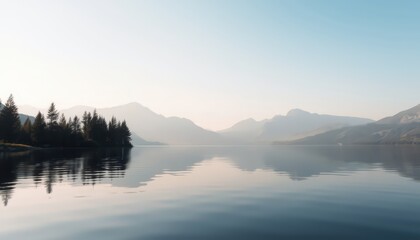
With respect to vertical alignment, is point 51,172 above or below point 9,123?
below

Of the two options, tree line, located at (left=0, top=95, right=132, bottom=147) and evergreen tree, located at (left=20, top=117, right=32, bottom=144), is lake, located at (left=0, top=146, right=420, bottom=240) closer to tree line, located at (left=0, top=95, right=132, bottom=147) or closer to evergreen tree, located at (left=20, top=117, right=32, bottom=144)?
tree line, located at (left=0, top=95, right=132, bottom=147)

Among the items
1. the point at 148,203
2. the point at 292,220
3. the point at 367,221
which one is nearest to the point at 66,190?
the point at 148,203

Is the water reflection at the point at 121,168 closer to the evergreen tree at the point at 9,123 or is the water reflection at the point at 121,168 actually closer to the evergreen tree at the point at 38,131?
the evergreen tree at the point at 9,123

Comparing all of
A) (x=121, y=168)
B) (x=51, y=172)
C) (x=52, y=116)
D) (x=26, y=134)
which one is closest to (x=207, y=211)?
(x=51, y=172)

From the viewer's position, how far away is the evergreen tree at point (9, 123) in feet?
459

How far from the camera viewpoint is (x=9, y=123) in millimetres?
141500

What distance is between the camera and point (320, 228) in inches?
685

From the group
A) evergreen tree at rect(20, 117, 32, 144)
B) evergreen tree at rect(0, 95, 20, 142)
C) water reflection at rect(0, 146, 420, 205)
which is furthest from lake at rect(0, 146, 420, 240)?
evergreen tree at rect(20, 117, 32, 144)

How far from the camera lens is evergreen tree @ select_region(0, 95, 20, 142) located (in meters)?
140

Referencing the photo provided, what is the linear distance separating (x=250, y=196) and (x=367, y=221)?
11758 millimetres

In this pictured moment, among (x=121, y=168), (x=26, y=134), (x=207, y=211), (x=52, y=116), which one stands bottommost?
(x=207, y=211)

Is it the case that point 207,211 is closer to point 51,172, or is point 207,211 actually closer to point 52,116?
point 51,172

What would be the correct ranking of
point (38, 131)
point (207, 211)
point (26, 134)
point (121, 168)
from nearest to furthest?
point (207, 211) < point (121, 168) < point (26, 134) < point (38, 131)

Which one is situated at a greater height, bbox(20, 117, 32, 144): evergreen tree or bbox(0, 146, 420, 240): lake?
bbox(20, 117, 32, 144): evergreen tree
